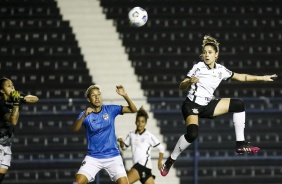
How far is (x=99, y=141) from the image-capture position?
938 cm

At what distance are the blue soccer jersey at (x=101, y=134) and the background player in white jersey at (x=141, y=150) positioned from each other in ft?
6.54

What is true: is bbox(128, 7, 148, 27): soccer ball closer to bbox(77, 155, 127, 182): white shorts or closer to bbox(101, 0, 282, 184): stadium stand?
bbox(77, 155, 127, 182): white shorts

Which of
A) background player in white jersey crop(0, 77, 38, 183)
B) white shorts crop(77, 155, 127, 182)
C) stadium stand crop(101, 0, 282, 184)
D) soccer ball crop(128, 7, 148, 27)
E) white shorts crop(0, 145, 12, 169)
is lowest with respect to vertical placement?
white shorts crop(77, 155, 127, 182)

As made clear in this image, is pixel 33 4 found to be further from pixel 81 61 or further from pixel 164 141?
pixel 164 141

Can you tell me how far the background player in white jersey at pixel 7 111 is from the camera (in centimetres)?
964

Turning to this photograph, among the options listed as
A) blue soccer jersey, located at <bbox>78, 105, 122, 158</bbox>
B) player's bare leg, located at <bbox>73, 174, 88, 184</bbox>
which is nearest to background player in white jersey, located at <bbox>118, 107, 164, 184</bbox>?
blue soccer jersey, located at <bbox>78, 105, 122, 158</bbox>

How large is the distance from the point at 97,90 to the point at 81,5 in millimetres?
6424

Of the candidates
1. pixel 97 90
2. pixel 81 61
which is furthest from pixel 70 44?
pixel 97 90

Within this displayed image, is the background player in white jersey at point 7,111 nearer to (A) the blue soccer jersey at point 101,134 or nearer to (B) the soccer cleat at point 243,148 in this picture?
(A) the blue soccer jersey at point 101,134

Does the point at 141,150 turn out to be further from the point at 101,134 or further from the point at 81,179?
the point at 81,179

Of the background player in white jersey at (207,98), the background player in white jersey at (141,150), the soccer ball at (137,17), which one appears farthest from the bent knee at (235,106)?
the background player in white jersey at (141,150)

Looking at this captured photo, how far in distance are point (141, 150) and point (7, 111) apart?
2.36 metres

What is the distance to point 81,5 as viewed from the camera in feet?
51.0

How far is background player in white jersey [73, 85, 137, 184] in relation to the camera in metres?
9.30
